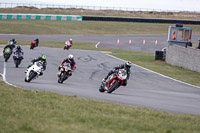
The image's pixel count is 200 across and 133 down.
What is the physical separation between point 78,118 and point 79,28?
55.9m

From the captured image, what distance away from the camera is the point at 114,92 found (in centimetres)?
1625

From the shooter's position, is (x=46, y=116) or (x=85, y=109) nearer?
(x=46, y=116)

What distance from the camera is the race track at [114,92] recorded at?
13523 millimetres

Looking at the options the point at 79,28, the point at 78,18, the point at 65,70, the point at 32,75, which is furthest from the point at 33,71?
the point at 78,18

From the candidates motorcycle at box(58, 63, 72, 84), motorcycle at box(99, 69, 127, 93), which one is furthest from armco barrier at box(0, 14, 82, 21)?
motorcycle at box(99, 69, 127, 93)

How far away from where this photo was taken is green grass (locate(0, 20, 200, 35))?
191 feet

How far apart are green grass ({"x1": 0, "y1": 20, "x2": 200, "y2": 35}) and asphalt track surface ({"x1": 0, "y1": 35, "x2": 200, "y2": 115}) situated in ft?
81.9

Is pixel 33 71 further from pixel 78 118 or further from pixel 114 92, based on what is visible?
pixel 78 118

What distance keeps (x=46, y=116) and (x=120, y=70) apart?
20.0ft

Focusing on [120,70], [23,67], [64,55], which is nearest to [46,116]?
[120,70]

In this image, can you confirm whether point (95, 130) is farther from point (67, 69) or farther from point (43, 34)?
point (43, 34)

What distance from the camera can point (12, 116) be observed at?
28.4 feet

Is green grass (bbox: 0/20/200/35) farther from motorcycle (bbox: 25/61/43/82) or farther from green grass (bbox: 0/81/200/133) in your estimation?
green grass (bbox: 0/81/200/133)

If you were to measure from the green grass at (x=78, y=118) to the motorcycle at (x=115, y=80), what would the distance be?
2.94 meters
